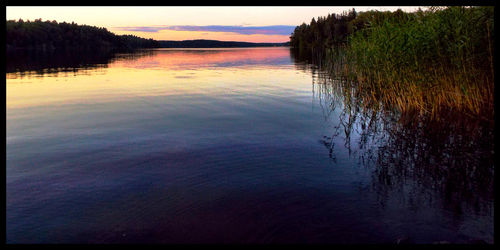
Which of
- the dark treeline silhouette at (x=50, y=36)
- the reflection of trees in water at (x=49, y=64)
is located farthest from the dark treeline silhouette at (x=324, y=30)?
the dark treeline silhouette at (x=50, y=36)

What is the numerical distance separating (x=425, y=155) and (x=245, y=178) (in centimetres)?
508

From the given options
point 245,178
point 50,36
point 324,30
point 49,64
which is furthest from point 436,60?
point 50,36

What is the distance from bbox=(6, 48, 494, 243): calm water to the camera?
20.0ft

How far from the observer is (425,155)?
994 centimetres

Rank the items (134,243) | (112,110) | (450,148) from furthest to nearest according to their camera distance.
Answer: (112,110), (450,148), (134,243)

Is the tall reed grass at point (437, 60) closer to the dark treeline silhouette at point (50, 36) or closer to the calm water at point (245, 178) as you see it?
the calm water at point (245, 178)

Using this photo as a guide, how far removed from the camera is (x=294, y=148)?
11.1 meters

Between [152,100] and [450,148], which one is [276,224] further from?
[152,100]

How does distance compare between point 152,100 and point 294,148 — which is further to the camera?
point 152,100

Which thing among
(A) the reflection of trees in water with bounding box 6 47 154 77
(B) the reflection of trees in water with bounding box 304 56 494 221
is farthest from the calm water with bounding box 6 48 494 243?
(A) the reflection of trees in water with bounding box 6 47 154 77

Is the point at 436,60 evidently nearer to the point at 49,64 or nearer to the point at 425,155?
the point at 425,155

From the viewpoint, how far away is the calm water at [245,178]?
6.09m

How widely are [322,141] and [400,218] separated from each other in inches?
229

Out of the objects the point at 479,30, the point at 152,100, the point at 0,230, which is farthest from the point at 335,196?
the point at 152,100
